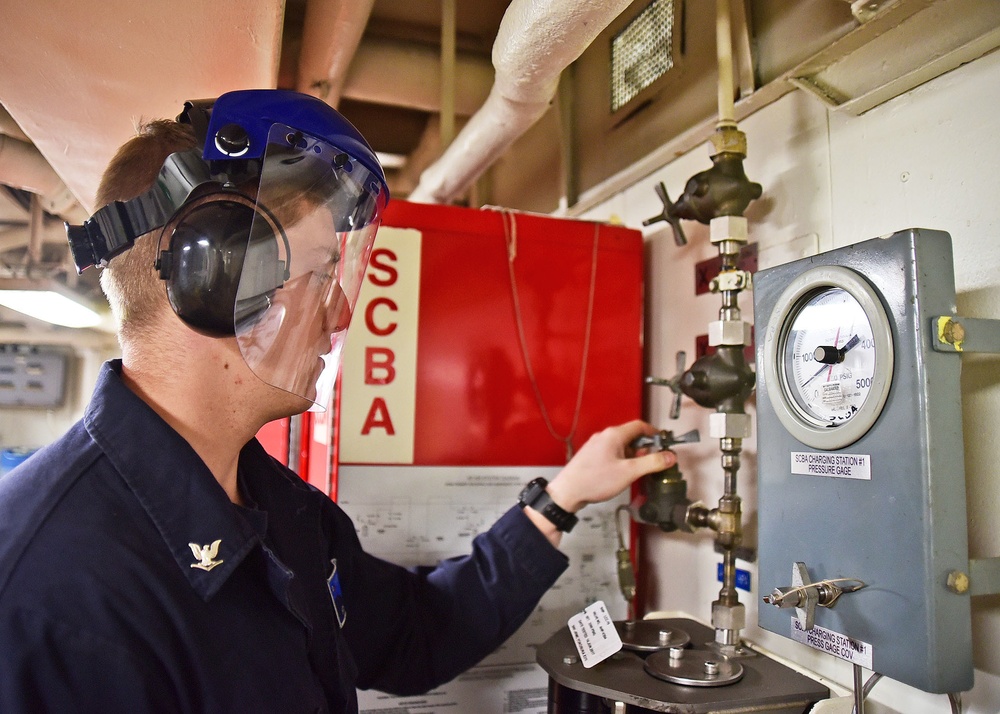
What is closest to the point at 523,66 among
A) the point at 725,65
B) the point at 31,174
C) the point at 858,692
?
the point at 725,65

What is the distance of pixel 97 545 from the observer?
2.17 ft

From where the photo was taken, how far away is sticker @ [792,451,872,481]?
0.82m

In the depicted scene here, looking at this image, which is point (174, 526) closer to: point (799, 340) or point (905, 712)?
point (799, 340)

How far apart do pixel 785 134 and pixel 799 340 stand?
46 cm

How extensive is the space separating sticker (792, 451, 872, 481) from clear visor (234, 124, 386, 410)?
674 mm

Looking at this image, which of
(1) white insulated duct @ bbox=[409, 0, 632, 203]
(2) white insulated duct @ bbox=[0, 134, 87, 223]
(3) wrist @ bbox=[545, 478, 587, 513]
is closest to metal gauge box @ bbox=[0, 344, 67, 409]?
(2) white insulated duct @ bbox=[0, 134, 87, 223]

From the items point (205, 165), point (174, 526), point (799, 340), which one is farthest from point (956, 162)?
point (174, 526)

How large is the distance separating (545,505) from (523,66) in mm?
786

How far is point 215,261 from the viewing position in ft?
2.55

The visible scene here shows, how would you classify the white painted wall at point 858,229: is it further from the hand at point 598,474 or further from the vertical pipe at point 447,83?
the vertical pipe at point 447,83

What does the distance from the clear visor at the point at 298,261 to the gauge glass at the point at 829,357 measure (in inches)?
25.3

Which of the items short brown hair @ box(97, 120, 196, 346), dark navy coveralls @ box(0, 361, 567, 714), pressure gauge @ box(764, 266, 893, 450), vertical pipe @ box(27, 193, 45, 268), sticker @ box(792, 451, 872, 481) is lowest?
dark navy coveralls @ box(0, 361, 567, 714)

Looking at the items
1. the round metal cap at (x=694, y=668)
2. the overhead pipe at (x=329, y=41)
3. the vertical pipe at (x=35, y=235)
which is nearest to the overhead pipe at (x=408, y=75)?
the overhead pipe at (x=329, y=41)

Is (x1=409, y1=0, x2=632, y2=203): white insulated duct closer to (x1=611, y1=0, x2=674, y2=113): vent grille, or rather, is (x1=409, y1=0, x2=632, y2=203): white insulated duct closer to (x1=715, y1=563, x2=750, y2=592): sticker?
(x1=611, y1=0, x2=674, y2=113): vent grille
